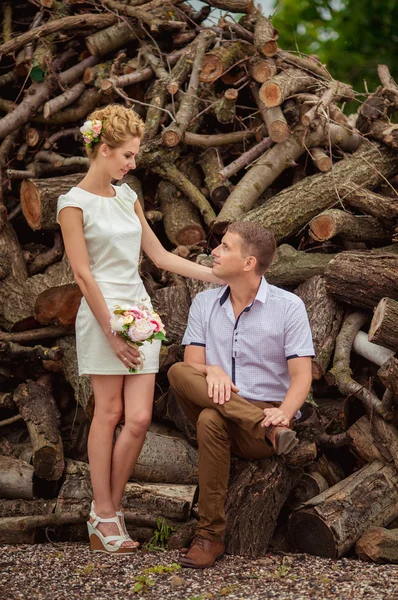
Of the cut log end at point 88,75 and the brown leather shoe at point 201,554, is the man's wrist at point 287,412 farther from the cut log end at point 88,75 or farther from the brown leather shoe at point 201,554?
the cut log end at point 88,75

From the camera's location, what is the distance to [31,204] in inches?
239

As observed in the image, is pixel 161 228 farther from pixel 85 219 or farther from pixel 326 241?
pixel 85 219

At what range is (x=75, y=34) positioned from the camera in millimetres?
7152

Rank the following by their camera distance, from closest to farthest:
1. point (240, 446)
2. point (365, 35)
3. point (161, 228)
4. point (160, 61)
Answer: point (240, 446)
point (161, 228)
point (160, 61)
point (365, 35)

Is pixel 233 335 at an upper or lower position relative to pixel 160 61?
lower

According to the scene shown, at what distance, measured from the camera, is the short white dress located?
13.0 ft

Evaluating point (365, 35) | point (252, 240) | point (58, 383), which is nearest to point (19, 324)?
point (58, 383)

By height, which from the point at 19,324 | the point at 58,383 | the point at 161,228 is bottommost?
the point at 58,383

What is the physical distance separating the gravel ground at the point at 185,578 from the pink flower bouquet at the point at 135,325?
1107 millimetres

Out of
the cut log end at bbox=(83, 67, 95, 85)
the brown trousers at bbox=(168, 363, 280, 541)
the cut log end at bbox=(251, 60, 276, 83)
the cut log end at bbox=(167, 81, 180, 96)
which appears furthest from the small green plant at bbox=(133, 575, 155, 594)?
the cut log end at bbox=(83, 67, 95, 85)

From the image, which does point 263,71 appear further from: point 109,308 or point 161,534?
point 161,534

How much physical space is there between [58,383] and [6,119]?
2.46m

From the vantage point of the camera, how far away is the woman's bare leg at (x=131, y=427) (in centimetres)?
404

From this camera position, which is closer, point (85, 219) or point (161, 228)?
point (85, 219)
